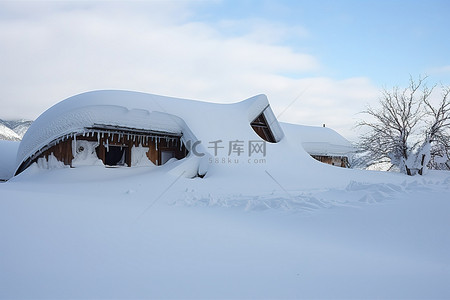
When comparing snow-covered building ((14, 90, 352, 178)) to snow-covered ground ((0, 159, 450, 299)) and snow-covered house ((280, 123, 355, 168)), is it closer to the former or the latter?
snow-covered house ((280, 123, 355, 168))

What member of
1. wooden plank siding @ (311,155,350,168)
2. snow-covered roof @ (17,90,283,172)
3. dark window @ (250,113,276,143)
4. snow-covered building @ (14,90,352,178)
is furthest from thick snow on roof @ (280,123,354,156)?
snow-covered roof @ (17,90,283,172)

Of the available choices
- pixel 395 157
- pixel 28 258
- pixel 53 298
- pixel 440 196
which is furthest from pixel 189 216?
pixel 395 157

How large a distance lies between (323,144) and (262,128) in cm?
807

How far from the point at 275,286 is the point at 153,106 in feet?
40.1

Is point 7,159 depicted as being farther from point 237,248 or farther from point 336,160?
point 336,160

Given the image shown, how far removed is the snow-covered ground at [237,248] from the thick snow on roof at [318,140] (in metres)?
16.7

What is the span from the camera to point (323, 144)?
2327 cm

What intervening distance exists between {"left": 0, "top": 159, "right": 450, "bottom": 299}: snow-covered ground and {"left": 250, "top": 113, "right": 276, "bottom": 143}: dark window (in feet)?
37.1

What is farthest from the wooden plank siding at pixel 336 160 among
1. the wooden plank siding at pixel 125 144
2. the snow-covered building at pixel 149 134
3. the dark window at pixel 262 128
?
the wooden plank siding at pixel 125 144

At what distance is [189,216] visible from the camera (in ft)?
16.5

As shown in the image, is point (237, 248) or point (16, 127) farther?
point (16, 127)

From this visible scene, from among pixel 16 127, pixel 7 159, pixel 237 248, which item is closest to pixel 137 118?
pixel 237 248

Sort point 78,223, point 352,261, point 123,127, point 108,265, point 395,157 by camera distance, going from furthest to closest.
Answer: point 395,157 → point 123,127 → point 78,223 → point 352,261 → point 108,265

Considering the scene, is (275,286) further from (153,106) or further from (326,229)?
(153,106)
